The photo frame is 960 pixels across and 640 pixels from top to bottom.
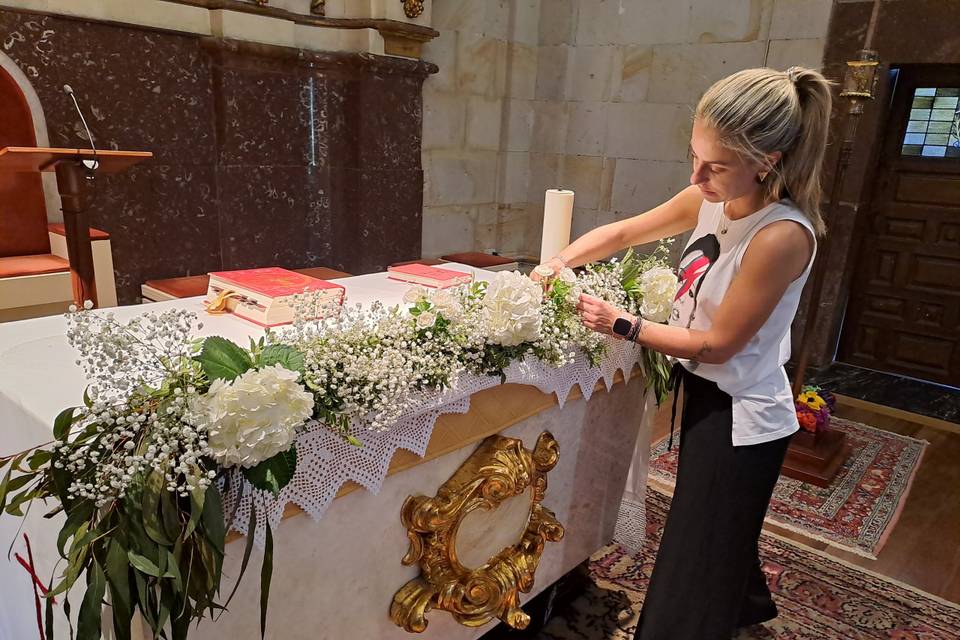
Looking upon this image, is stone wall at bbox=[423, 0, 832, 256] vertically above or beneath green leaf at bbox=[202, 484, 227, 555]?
above

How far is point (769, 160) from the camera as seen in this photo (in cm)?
162

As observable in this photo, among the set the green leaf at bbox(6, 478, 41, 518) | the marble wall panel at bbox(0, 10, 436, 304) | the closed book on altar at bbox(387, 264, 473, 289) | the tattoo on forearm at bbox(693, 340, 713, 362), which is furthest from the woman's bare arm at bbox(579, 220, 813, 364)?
the marble wall panel at bbox(0, 10, 436, 304)

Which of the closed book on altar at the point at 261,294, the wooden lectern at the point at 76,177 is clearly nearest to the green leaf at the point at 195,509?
the closed book on altar at the point at 261,294

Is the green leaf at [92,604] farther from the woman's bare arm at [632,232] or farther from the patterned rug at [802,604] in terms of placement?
the patterned rug at [802,604]

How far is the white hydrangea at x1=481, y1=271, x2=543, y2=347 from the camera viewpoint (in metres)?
1.57

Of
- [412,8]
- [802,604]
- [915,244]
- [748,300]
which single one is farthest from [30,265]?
[915,244]

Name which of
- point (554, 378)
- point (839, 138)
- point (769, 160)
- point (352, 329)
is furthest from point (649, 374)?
point (839, 138)

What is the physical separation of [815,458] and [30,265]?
455cm

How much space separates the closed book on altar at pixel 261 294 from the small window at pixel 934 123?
506 centimetres

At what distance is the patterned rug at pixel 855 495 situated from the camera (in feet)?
10.6

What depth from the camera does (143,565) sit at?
0.99m

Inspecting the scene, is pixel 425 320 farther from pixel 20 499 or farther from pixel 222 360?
pixel 20 499

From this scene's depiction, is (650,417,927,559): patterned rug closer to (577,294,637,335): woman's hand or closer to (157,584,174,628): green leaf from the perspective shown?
(577,294,637,335): woman's hand

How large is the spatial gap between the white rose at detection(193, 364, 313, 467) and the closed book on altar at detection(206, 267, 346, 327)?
0.64 metres
